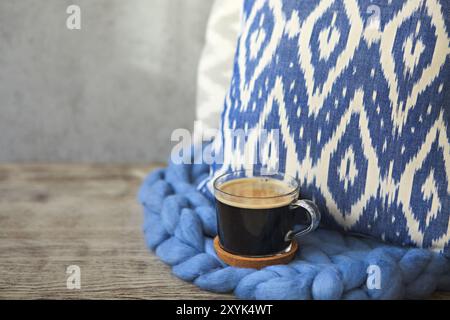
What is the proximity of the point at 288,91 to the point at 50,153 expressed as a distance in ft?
1.87

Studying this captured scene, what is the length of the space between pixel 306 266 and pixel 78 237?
0.33 m

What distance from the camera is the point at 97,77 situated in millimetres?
1057

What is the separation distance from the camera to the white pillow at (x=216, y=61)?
3.17ft

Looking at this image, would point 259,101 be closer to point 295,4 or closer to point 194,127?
point 295,4

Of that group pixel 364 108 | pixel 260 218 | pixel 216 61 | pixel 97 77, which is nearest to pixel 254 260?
pixel 260 218

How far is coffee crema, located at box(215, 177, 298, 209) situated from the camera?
2.16 feet

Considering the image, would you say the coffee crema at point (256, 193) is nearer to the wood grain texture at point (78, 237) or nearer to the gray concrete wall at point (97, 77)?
the wood grain texture at point (78, 237)

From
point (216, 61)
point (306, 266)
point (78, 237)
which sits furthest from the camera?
point (216, 61)

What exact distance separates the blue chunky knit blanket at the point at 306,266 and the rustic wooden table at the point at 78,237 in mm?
23

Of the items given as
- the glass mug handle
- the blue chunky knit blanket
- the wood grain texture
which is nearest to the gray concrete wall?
the wood grain texture

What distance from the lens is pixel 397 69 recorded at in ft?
2.19

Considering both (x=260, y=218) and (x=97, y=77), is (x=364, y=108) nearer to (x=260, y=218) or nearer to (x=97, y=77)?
(x=260, y=218)

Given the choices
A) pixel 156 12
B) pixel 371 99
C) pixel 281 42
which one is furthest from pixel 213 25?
pixel 371 99

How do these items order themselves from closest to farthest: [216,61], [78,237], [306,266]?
[306,266]
[78,237]
[216,61]
